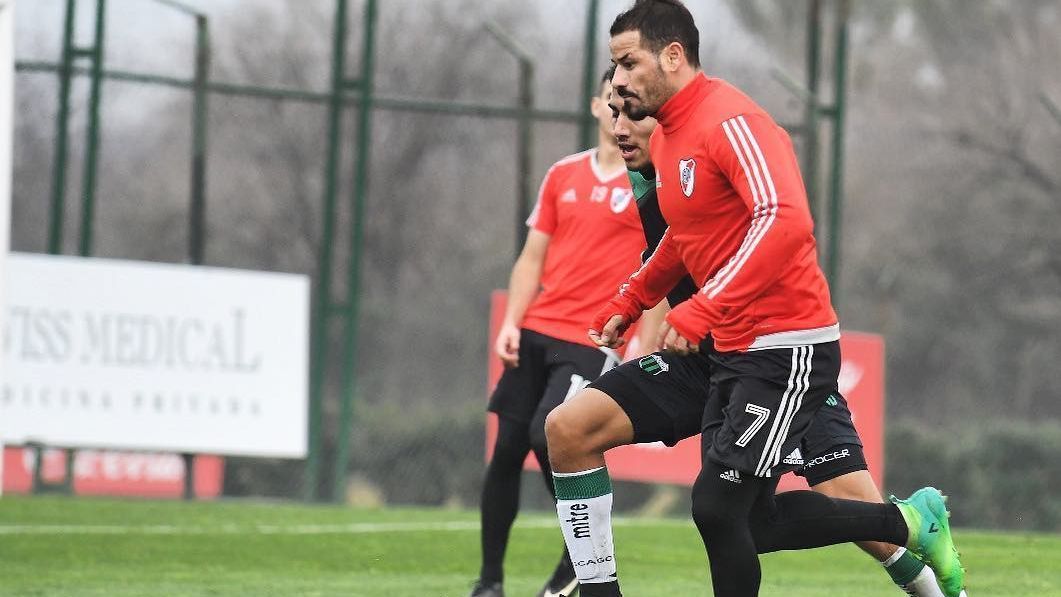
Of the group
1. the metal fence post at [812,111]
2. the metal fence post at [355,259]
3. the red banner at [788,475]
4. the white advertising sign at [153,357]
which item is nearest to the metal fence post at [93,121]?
the white advertising sign at [153,357]

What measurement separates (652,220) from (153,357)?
783 cm

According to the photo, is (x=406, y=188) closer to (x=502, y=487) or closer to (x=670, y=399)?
(x=502, y=487)

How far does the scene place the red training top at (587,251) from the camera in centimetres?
727

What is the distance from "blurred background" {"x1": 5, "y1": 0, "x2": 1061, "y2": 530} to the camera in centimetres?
1491

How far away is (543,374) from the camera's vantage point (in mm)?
7324

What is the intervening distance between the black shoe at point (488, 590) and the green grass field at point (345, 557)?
622 mm

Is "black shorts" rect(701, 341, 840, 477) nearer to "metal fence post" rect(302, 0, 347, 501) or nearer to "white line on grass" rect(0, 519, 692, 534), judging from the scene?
"white line on grass" rect(0, 519, 692, 534)

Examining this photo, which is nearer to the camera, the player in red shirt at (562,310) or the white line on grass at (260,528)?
the player in red shirt at (562,310)

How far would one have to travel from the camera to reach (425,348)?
18.3m

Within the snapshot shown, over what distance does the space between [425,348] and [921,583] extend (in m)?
12.6

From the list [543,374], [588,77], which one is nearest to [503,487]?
[543,374]

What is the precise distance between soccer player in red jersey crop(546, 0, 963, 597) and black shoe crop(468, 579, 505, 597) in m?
1.37

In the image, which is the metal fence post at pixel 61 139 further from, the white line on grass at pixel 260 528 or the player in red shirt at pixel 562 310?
the player in red shirt at pixel 562 310

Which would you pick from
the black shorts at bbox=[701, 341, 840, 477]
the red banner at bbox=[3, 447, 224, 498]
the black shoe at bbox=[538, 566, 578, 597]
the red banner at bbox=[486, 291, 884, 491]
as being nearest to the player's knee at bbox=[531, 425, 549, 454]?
the black shoe at bbox=[538, 566, 578, 597]
